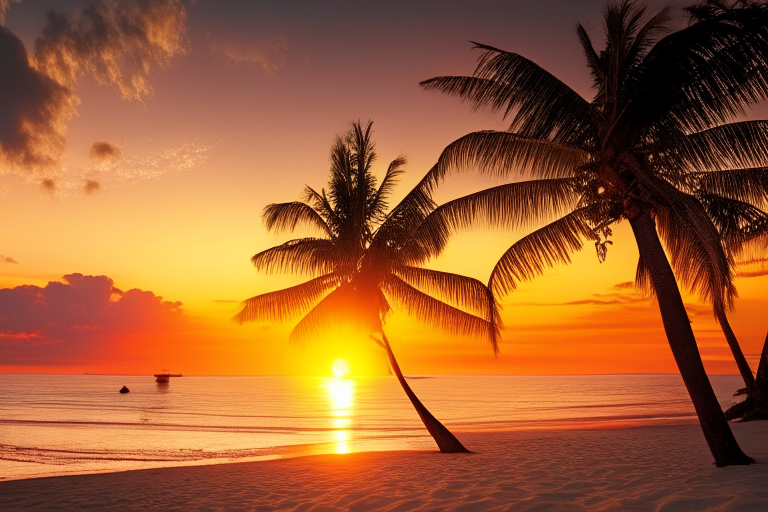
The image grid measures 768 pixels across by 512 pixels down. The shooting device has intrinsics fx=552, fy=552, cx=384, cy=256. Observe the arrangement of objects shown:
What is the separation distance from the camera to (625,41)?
1035 cm

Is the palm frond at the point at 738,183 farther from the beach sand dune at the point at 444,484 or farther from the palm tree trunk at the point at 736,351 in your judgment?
the beach sand dune at the point at 444,484

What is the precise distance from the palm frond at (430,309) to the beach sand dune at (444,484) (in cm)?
343

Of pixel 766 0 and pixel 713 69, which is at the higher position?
pixel 766 0

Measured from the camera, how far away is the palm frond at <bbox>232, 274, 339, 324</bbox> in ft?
54.4

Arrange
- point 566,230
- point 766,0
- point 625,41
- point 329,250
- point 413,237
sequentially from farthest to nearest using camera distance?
point 329,250 → point 413,237 → point 566,230 → point 625,41 → point 766,0

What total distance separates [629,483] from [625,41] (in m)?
8.01

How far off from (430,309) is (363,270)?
226 cm

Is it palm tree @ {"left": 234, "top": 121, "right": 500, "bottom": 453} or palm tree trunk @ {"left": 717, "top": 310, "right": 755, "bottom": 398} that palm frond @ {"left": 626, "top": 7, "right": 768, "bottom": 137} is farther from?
palm tree trunk @ {"left": 717, "top": 310, "right": 755, "bottom": 398}

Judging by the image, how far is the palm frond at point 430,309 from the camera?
1564cm

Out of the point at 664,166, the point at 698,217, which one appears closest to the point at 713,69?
the point at 664,166

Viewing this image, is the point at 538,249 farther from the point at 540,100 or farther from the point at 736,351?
the point at 736,351

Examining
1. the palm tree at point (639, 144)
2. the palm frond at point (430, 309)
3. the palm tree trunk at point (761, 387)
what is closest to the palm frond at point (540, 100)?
the palm tree at point (639, 144)

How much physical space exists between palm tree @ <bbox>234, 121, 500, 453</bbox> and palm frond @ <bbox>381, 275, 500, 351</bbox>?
0.03 meters

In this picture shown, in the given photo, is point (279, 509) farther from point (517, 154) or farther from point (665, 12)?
point (665, 12)
